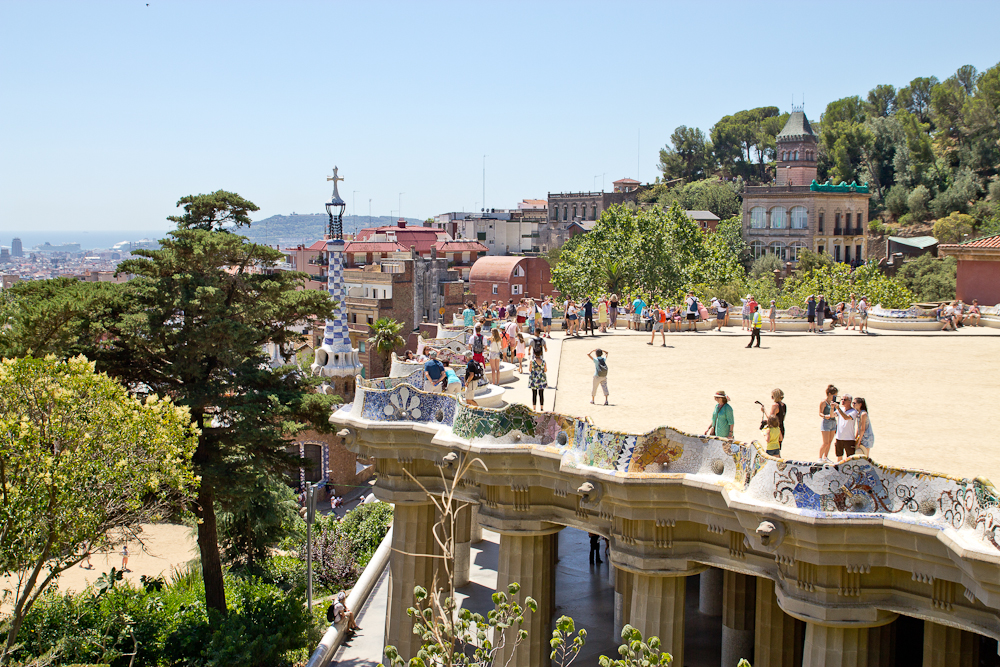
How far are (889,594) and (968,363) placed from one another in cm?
1823

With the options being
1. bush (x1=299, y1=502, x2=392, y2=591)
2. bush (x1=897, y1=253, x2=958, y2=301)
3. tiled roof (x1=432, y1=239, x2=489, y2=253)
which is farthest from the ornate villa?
bush (x1=299, y1=502, x2=392, y2=591)

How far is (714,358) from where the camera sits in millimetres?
29906

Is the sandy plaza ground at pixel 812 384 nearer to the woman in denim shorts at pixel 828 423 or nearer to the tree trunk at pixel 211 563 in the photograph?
the woman in denim shorts at pixel 828 423

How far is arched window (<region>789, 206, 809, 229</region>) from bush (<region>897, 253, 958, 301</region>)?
14.0 m

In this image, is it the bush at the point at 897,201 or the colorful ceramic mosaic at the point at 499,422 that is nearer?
the colorful ceramic mosaic at the point at 499,422

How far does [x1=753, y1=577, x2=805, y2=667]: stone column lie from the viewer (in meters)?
16.0

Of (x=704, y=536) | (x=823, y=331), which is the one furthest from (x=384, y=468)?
(x=823, y=331)

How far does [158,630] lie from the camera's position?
917 inches

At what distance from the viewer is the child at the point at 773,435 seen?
50.0 feet

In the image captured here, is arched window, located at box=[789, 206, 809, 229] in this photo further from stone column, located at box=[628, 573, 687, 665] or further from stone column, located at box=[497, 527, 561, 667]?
stone column, located at box=[628, 573, 687, 665]

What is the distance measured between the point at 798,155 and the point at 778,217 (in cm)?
1573

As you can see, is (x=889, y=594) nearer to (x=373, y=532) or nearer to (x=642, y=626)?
(x=642, y=626)

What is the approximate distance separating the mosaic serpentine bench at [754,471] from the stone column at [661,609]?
206 centimetres

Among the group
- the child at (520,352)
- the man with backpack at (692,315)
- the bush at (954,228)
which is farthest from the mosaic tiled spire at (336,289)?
the bush at (954,228)
